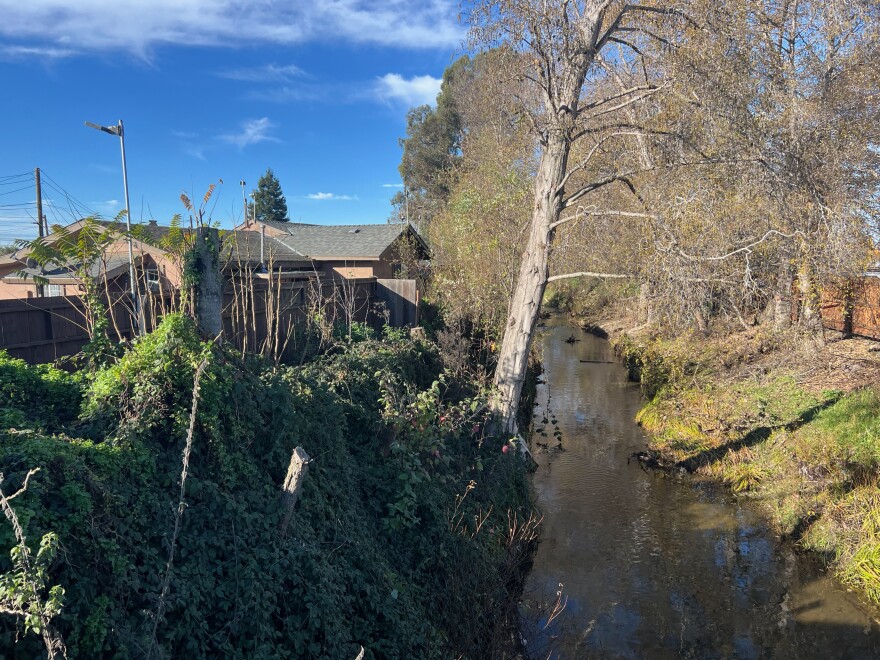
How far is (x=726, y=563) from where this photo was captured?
827cm

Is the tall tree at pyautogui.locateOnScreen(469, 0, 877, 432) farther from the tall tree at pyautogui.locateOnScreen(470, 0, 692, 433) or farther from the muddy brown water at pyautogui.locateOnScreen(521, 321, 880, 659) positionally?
the muddy brown water at pyautogui.locateOnScreen(521, 321, 880, 659)

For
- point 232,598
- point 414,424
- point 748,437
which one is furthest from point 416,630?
point 748,437

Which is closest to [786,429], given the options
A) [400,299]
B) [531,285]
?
[531,285]

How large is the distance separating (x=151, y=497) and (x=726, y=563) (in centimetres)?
768

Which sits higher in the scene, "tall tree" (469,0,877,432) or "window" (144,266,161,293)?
"tall tree" (469,0,877,432)

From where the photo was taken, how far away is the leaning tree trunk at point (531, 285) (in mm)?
9383

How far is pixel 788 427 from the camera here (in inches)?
424

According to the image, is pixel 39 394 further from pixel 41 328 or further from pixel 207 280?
pixel 41 328

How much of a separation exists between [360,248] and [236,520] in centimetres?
1995

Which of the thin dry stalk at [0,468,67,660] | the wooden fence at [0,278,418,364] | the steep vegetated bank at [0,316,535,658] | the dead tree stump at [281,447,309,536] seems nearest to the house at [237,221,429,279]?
the wooden fence at [0,278,418,364]

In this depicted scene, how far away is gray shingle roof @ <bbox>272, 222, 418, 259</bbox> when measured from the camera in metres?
23.3

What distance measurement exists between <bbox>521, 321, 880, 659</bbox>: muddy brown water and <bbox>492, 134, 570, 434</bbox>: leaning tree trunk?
6.51 ft

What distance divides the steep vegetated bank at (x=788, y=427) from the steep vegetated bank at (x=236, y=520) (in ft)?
15.0

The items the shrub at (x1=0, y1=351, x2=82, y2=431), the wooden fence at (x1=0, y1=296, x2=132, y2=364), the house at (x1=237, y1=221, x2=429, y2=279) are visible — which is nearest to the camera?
the shrub at (x1=0, y1=351, x2=82, y2=431)
